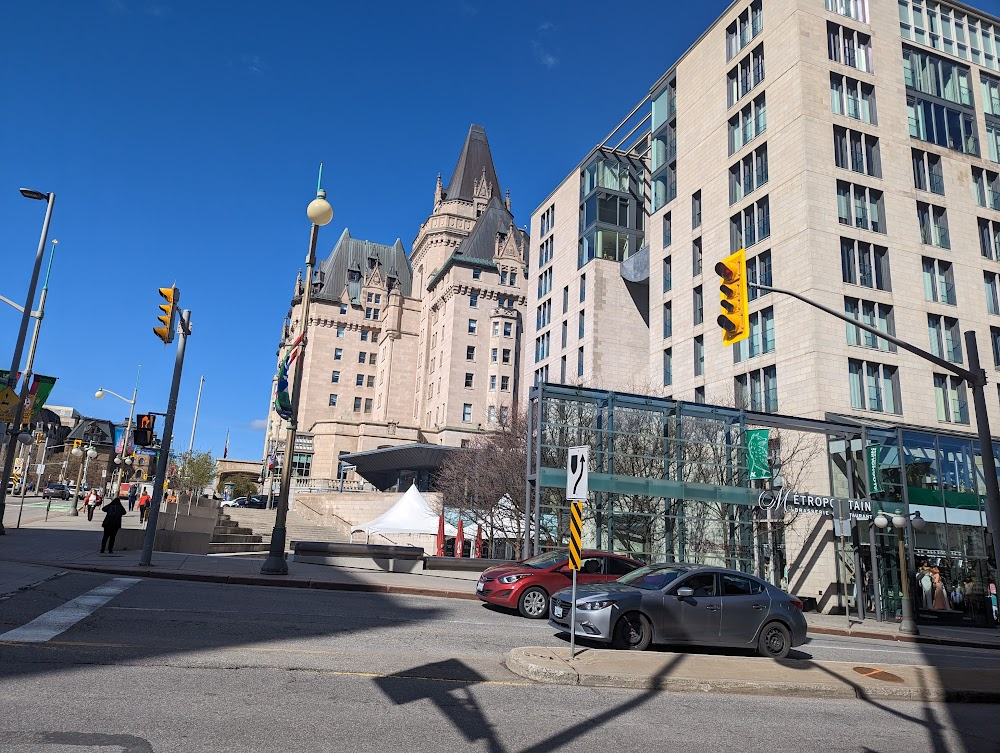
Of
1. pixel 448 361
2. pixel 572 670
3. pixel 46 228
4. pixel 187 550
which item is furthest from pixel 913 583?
pixel 448 361

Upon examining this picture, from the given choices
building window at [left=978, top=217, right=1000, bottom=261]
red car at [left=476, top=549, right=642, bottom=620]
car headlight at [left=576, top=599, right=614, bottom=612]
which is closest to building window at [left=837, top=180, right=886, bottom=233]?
building window at [left=978, top=217, right=1000, bottom=261]

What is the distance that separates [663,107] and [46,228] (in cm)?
4027

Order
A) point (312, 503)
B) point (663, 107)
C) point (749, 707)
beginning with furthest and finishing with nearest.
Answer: point (312, 503), point (663, 107), point (749, 707)

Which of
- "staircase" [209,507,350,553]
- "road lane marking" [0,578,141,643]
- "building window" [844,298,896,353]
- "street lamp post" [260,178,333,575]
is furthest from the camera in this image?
"staircase" [209,507,350,553]

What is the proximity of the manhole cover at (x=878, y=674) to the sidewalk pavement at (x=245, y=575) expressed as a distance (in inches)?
386

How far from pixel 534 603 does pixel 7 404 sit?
1596 centimetres

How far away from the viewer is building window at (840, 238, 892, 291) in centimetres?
3634

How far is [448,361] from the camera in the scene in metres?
82.6

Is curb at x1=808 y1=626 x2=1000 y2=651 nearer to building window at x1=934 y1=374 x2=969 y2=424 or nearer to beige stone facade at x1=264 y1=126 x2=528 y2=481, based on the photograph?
building window at x1=934 y1=374 x2=969 y2=424

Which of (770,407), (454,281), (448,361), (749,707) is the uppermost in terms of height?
(454,281)

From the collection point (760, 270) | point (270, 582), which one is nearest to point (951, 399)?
point (760, 270)

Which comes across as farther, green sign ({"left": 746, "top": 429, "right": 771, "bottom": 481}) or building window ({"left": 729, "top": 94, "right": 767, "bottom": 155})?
building window ({"left": 729, "top": 94, "right": 767, "bottom": 155})

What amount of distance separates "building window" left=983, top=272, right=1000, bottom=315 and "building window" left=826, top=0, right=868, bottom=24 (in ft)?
52.6

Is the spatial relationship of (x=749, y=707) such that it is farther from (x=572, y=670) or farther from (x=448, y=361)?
(x=448, y=361)
